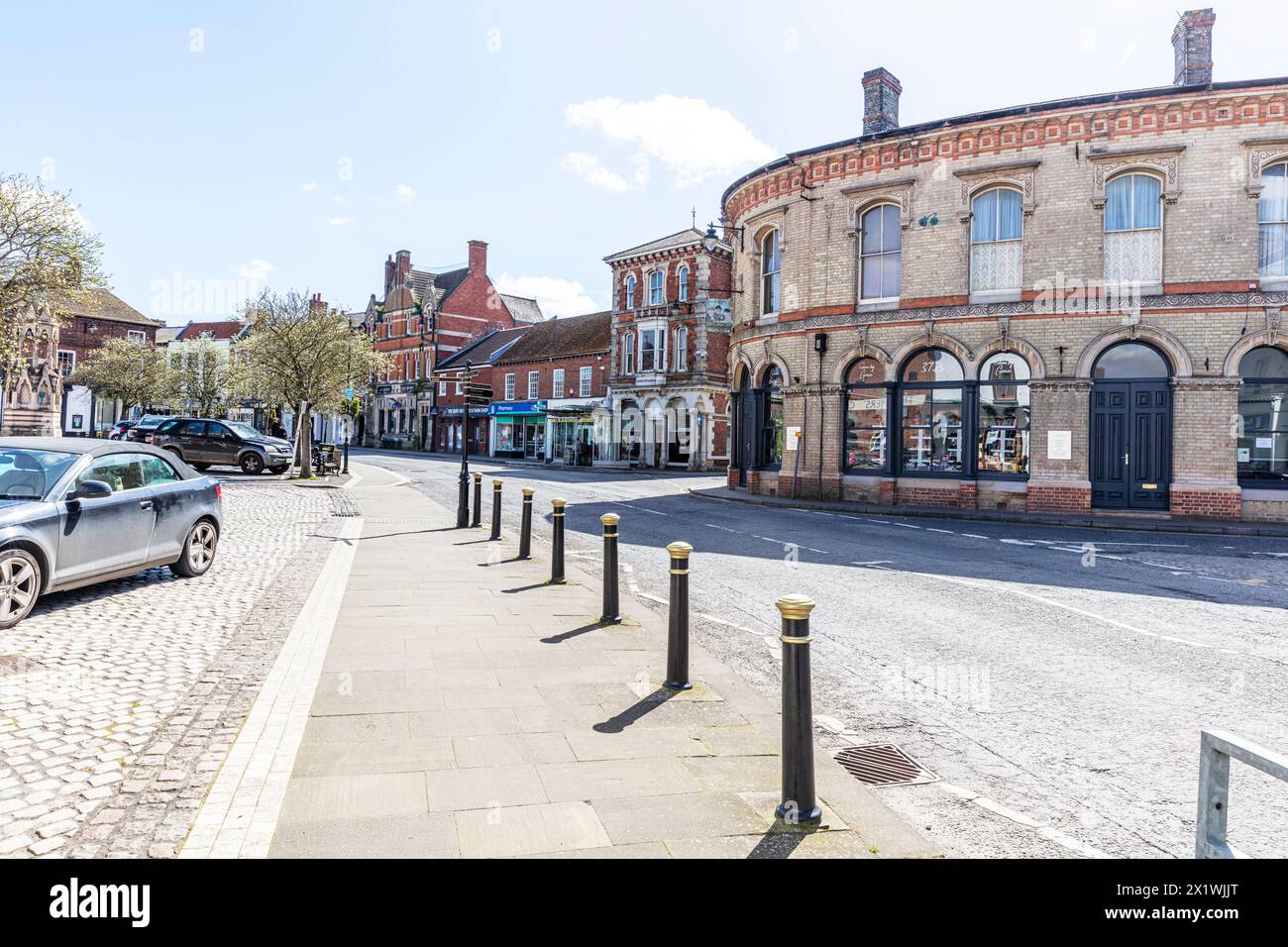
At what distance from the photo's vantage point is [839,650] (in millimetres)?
6781

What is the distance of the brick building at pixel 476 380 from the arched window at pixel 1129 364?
43.0 metres

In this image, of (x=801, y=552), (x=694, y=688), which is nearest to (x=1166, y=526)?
(x=801, y=552)

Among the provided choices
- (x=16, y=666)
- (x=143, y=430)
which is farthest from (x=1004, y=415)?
(x=143, y=430)

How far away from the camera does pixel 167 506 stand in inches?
334

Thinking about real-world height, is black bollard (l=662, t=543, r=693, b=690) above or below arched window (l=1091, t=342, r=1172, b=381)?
below

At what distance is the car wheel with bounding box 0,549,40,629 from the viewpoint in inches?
252

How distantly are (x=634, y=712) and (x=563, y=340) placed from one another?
5020 centimetres

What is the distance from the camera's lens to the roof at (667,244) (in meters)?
42.8

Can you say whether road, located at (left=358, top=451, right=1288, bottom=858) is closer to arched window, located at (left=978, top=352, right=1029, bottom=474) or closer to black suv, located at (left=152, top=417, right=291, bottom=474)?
arched window, located at (left=978, top=352, right=1029, bottom=474)

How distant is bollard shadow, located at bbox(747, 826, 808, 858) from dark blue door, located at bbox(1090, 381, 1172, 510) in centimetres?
1860

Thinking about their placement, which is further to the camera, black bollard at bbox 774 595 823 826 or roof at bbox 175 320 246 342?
roof at bbox 175 320 246 342

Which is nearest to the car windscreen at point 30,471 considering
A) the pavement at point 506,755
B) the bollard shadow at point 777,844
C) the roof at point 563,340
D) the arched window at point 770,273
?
the pavement at point 506,755

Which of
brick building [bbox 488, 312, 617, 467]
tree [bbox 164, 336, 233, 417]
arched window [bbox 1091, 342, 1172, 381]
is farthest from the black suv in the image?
arched window [bbox 1091, 342, 1172, 381]

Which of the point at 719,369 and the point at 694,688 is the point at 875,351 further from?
the point at 719,369
